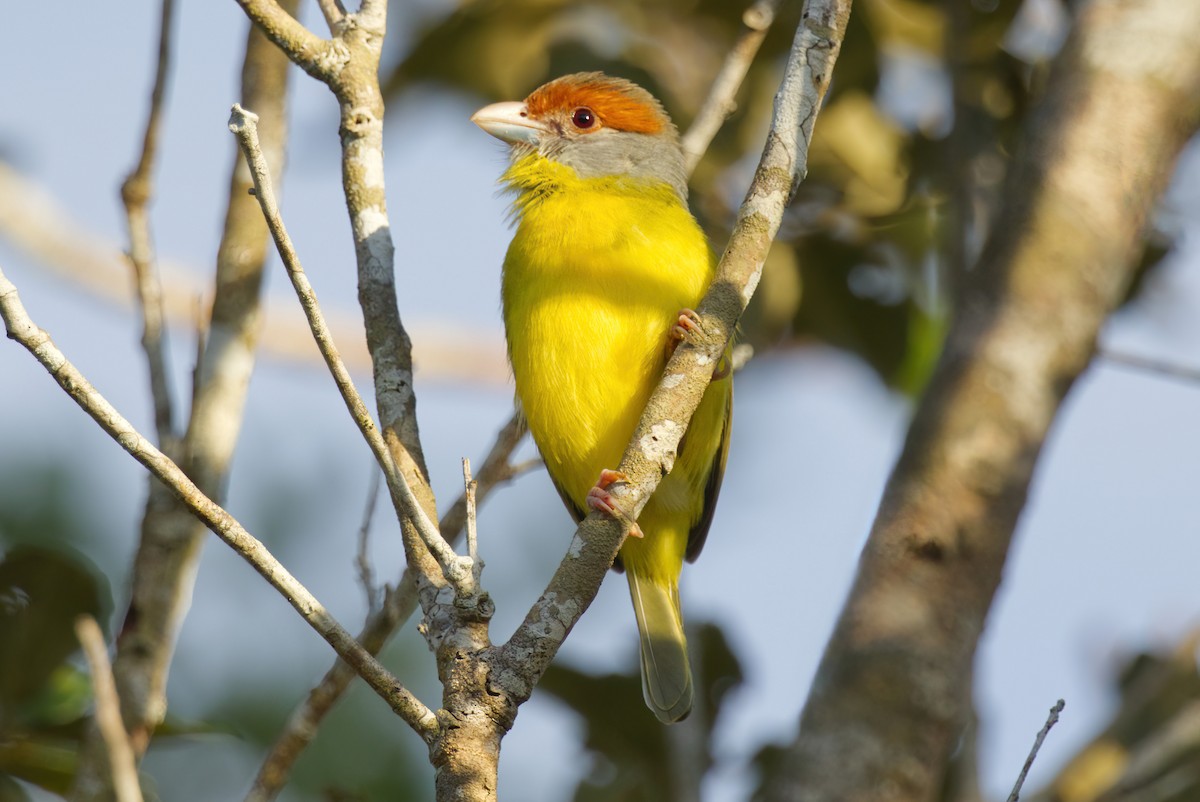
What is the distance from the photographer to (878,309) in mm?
3875

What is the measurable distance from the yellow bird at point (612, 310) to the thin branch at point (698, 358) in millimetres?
494

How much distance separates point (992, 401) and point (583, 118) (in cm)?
162

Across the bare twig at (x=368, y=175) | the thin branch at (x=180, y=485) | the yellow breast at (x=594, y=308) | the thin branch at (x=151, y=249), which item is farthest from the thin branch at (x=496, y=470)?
the thin branch at (x=180, y=485)

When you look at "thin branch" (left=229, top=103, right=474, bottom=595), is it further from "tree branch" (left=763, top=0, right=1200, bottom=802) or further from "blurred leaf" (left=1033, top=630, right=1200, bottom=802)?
"blurred leaf" (left=1033, top=630, right=1200, bottom=802)

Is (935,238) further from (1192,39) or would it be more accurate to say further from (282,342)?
(282,342)

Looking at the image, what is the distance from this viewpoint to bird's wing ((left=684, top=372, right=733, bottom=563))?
12.0 feet

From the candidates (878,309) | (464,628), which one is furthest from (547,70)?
(464,628)

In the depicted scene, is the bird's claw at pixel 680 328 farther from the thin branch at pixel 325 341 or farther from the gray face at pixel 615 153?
the thin branch at pixel 325 341

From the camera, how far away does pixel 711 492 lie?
3807 millimetres

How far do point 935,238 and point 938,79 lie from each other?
0.60 meters

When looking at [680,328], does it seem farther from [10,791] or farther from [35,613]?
[10,791]

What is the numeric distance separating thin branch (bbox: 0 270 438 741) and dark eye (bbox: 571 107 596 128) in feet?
8.04

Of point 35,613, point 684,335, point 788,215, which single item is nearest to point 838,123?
point 788,215

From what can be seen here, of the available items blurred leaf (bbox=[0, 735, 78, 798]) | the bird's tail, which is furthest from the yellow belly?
blurred leaf (bbox=[0, 735, 78, 798])
